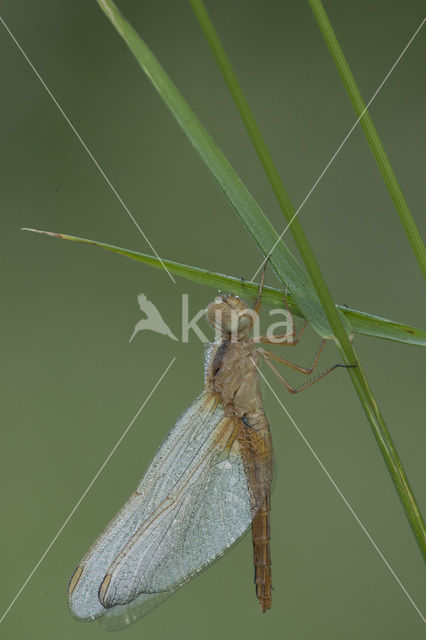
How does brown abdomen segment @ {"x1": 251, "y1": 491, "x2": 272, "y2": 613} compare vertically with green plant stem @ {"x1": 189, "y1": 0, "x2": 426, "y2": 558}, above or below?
below

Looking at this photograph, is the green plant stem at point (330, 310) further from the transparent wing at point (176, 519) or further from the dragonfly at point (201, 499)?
the transparent wing at point (176, 519)

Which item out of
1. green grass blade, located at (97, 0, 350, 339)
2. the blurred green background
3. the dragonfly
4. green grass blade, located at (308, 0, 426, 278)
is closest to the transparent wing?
the dragonfly

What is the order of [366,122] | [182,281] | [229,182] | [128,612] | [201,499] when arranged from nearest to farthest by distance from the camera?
1. [366,122]
2. [229,182]
3. [128,612]
4. [201,499]
5. [182,281]

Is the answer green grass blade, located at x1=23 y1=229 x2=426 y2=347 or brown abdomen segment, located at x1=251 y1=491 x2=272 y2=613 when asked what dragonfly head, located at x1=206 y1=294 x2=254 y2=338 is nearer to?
brown abdomen segment, located at x1=251 y1=491 x2=272 y2=613

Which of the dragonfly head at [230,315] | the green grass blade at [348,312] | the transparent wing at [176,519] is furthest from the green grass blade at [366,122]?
the transparent wing at [176,519]

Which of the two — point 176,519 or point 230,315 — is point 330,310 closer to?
point 230,315

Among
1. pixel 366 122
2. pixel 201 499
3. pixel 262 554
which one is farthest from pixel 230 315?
pixel 366 122

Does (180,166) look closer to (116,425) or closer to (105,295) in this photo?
(105,295)
